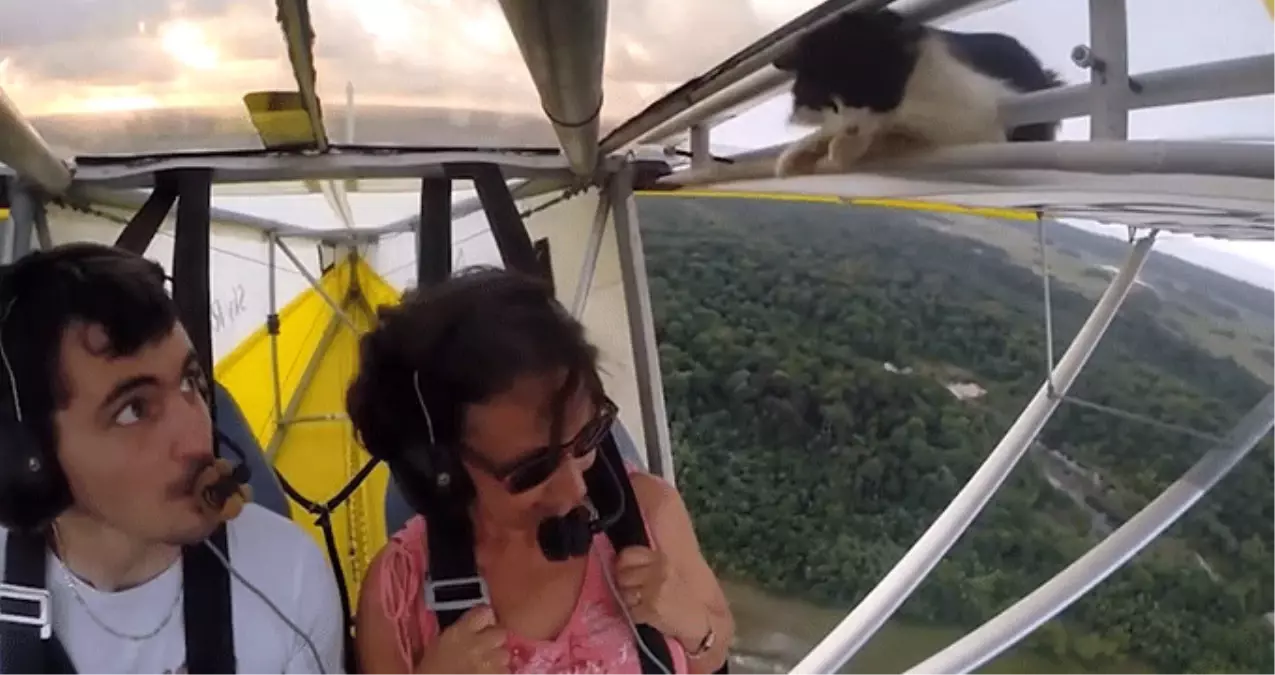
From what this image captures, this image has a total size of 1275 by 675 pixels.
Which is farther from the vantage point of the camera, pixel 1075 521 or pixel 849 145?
pixel 1075 521

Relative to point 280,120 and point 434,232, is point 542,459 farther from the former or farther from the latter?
point 280,120

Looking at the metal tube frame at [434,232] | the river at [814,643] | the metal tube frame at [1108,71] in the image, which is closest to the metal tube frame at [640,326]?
the metal tube frame at [434,232]

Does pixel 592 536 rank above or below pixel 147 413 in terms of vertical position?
below

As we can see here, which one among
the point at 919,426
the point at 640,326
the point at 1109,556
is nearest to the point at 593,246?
the point at 640,326

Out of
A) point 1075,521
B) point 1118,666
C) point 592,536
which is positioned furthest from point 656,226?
point 592,536

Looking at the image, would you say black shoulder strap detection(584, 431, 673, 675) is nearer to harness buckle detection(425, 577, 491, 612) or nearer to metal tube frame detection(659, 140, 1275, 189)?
harness buckle detection(425, 577, 491, 612)

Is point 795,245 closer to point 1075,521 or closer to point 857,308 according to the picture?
point 857,308

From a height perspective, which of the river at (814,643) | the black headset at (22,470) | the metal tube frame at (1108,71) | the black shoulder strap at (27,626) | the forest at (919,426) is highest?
the metal tube frame at (1108,71)

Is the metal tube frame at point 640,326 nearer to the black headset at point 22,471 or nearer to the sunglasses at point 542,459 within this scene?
the sunglasses at point 542,459
